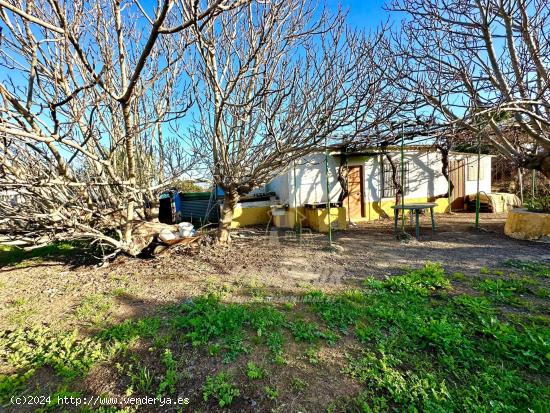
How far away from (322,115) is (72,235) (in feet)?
16.0

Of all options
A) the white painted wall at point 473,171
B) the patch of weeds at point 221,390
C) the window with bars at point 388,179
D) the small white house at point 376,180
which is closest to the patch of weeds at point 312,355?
the patch of weeds at point 221,390

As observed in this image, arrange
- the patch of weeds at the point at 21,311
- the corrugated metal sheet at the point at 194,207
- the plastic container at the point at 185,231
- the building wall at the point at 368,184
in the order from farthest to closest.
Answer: the corrugated metal sheet at the point at 194,207, the building wall at the point at 368,184, the plastic container at the point at 185,231, the patch of weeds at the point at 21,311

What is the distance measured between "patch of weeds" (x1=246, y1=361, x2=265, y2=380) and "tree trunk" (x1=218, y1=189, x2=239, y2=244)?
404 cm

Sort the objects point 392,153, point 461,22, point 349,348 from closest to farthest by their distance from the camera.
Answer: point 349,348
point 461,22
point 392,153

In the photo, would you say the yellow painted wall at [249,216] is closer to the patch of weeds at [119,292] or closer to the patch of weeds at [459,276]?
the patch of weeds at [119,292]

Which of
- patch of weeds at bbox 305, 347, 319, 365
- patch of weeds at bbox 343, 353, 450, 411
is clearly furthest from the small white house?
patch of weeds at bbox 343, 353, 450, 411

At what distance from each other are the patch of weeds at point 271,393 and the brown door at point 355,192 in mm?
8271

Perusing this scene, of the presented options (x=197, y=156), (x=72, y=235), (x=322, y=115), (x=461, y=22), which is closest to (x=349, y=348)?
(x=322, y=115)

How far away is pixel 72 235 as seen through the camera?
14.2 ft

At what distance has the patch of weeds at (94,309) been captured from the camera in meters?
3.02

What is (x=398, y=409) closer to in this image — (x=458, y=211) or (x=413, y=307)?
(x=413, y=307)

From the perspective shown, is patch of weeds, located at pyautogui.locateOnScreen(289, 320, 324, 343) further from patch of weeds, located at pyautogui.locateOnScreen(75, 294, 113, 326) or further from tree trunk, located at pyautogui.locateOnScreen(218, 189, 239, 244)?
tree trunk, located at pyautogui.locateOnScreen(218, 189, 239, 244)

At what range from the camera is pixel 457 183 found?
1144 centimetres

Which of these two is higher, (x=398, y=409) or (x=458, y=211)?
(x=458, y=211)
